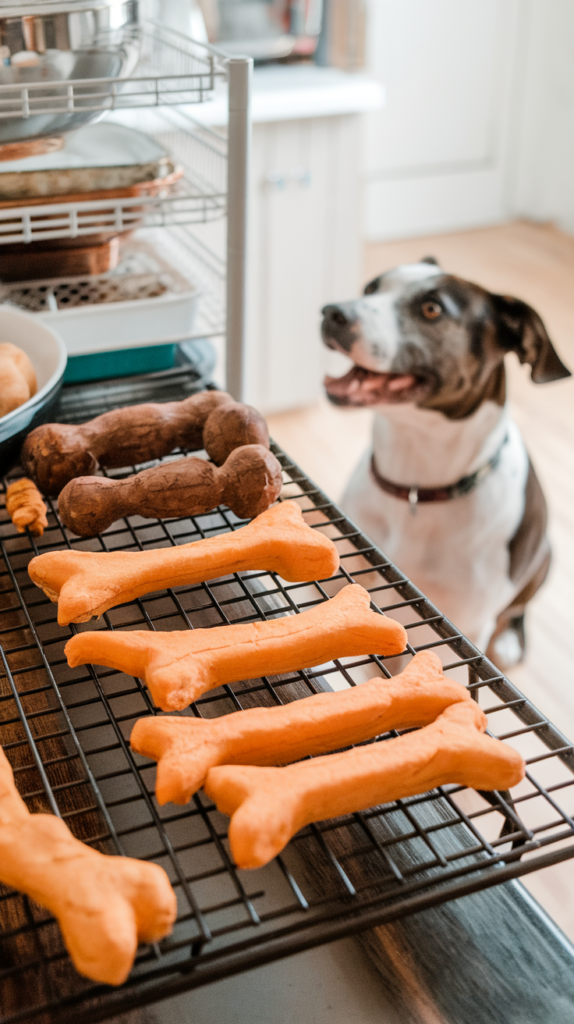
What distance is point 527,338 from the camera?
1303 millimetres

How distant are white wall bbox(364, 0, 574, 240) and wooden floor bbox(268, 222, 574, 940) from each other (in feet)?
0.42

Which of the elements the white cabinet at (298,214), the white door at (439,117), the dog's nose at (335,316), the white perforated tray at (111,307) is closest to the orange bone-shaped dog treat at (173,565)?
the white perforated tray at (111,307)

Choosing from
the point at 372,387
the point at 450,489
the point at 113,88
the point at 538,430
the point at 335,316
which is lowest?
the point at 538,430

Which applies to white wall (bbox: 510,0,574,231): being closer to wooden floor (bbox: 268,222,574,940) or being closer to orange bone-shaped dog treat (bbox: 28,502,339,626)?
wooden floor (bbox: 268,222,574,940)

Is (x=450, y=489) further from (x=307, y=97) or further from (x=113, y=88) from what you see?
(x=307, y=97)

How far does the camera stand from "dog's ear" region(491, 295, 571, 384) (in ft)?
4.24

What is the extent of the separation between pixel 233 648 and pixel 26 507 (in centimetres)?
25

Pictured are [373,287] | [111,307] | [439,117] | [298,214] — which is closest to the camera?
[111,307]

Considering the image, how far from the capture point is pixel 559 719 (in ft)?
5.32

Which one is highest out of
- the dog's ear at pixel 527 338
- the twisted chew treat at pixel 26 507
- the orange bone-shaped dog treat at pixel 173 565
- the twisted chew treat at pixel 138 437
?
the twisted chew treat at pixel 138 437

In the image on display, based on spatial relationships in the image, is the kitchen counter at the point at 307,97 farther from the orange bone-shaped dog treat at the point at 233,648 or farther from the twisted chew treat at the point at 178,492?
the orange bone-shaped dog treat at the point at 233,648

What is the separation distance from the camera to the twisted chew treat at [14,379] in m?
0.74

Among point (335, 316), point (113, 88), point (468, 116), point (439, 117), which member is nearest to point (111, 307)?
point (113, 88)

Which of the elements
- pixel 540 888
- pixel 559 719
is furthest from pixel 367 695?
pixel 559 719
